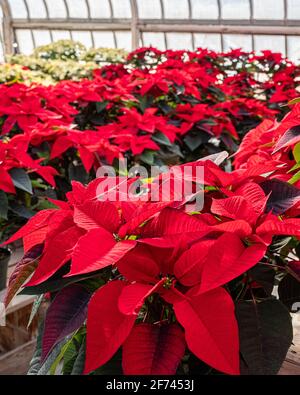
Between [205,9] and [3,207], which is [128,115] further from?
[205,9]

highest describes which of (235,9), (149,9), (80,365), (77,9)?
(80,365)

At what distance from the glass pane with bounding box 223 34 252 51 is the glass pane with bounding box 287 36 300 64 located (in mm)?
769

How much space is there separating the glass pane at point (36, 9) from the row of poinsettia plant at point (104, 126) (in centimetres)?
868

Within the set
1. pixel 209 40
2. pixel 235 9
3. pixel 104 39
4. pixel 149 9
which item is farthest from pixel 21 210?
pixel 104 39

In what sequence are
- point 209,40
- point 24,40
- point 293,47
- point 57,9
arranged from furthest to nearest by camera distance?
point 24,40 < point 57,9 < point 209,40 < point 293,47

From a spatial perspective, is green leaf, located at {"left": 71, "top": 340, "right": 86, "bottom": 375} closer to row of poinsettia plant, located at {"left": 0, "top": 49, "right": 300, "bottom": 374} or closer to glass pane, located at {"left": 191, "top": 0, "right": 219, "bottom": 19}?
row of poinsettia plant, located at {"left": 0, "top": 49, "right": 300, "bottom": 374}

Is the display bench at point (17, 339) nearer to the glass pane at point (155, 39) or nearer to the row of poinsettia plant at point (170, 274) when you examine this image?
the row of poinsettia plant at point (170, 274)

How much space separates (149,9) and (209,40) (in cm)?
132

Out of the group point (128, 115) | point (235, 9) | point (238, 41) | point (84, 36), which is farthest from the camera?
point (84, 36)

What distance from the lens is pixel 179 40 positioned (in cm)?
950

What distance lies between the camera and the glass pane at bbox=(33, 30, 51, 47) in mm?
11508

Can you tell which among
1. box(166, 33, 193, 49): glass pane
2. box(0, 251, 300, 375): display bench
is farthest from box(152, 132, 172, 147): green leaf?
box(166, 33, 193, 49): glass pane

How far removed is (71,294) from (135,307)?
0.11m
